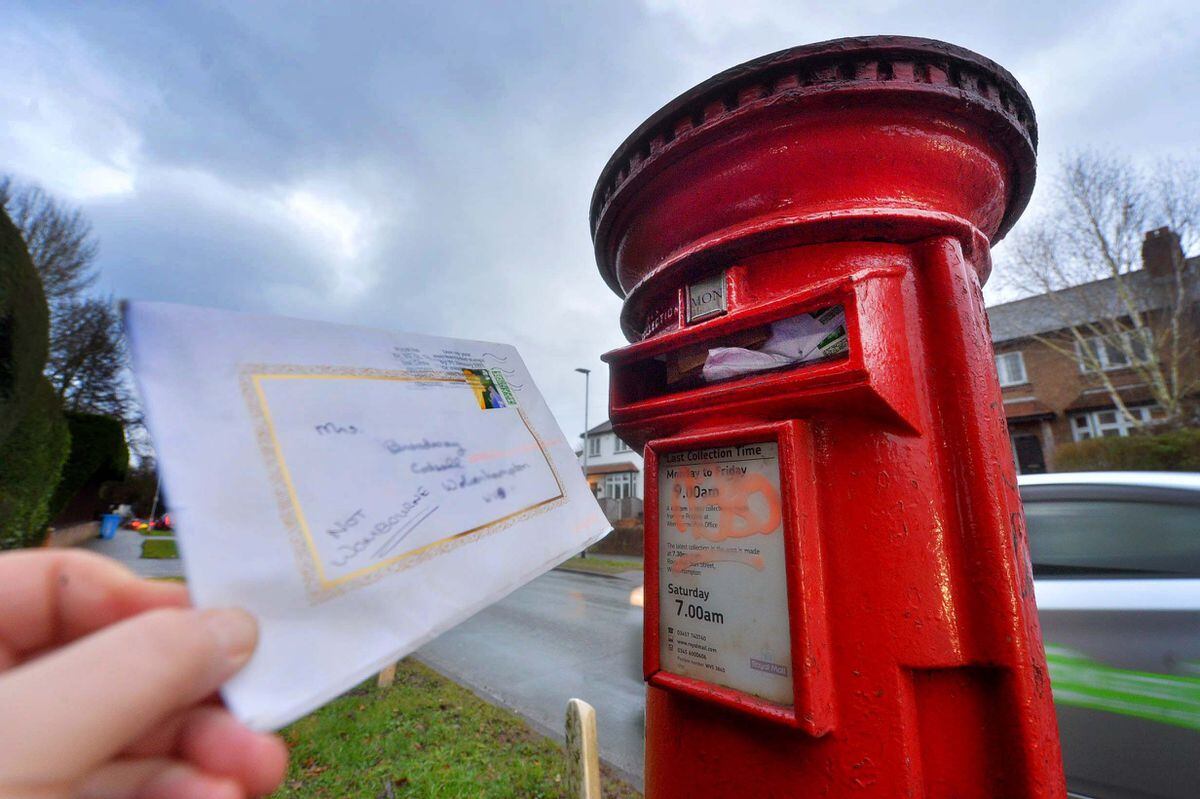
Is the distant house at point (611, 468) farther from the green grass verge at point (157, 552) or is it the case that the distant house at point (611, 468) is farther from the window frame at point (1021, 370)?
the green grass verge at point (157, 552)

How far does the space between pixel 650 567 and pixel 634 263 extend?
2.83ft

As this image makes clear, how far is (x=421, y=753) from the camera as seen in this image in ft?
9.94

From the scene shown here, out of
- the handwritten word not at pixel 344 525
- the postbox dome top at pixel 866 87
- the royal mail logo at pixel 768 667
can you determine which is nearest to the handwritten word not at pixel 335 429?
the handwritten word not at pixel 344 525

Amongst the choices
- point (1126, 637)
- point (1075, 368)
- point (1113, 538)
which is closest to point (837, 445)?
point (1126, 637)

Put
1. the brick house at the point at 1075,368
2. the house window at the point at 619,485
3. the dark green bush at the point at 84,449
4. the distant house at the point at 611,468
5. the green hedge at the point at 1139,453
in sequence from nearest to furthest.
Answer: the green hedge at the point at 1139,453
the dark green bush at the point at 84,449
the brick house at the point at 1075,368
the distant house at the point at 611,468
the house window at the point at 619,485

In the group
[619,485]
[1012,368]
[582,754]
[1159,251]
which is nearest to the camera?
[582,754]

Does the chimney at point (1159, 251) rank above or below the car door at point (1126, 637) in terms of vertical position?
above

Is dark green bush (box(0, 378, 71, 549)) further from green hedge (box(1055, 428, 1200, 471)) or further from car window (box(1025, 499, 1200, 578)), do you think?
green hedge (box(1055, 428, 1200, 471))

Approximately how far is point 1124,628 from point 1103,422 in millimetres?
18929

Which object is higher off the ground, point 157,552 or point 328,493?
point 328,493

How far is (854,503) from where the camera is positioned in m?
0.98

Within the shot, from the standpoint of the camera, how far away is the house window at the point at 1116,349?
1346 centimetres

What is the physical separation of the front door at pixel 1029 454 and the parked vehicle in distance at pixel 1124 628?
17.1 metres

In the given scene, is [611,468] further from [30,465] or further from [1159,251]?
[30,465]
